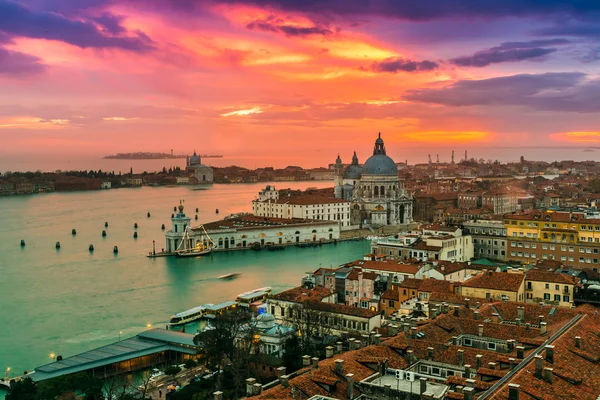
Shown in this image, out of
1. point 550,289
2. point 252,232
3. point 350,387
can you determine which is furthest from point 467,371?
point 252,232

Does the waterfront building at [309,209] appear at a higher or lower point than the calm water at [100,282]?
higher

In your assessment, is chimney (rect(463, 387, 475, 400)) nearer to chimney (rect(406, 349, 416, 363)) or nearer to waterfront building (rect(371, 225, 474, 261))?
chimney (rect(406, 349, 416, 363))

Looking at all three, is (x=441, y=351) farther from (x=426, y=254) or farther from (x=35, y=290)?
(x=35, y=290)

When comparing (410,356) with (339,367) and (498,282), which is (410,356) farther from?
(498,282)

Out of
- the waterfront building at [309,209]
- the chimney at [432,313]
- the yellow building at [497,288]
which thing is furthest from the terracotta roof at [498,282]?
the waterfront building at [309,209]

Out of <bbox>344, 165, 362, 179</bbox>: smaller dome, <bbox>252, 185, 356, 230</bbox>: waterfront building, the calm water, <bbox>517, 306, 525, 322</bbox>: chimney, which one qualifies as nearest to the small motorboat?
the calm water

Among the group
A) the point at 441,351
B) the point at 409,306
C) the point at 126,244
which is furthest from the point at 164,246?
the point at 441,351

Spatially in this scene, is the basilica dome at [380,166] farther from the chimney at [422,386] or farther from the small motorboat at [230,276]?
the chimney at [422,386]
